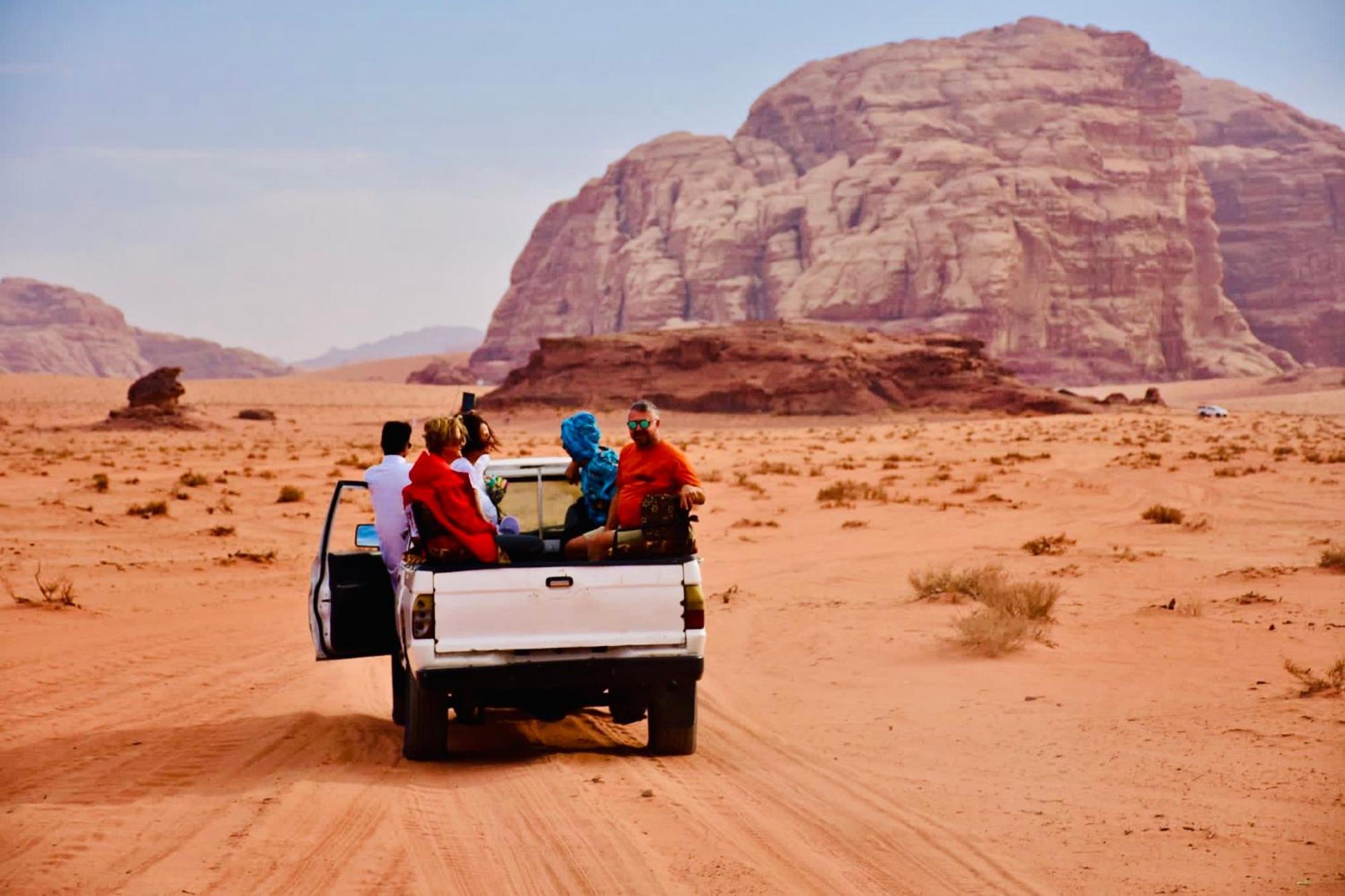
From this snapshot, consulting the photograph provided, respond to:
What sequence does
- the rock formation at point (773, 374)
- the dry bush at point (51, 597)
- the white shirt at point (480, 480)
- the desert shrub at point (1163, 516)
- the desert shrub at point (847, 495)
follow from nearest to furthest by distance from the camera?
the white shirt at point (480, 480) → the dry bush at point (51, 597) → the desert shrub at point (1163, 516) → the desert shrub at point (847, 495) → the rock formation at point (773, 374)

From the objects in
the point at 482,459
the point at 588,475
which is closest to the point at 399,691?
the point at 482,459

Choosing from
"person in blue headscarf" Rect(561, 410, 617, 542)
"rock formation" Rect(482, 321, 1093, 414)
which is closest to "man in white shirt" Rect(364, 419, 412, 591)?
"person in blue headscarf" Rect(561, 410, 617, 542)

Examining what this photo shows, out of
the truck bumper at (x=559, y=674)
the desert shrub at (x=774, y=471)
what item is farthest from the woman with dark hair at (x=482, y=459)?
the desert shrub at (x=774, y=471)

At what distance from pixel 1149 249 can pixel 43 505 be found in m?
148

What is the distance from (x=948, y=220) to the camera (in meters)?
145

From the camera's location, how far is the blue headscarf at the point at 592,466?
27.5 ft

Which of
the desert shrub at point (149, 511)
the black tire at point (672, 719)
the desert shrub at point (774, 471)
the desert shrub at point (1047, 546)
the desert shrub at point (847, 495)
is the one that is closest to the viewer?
the black tire at point (672, 719)

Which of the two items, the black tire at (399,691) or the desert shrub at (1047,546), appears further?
the desert shrub at (1047,546)

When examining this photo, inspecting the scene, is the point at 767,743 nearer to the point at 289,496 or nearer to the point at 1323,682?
the point at 1323,682

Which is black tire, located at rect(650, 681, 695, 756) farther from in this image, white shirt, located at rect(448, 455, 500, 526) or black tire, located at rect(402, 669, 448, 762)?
white shirt, located at rect(448, 455, 500, 526)

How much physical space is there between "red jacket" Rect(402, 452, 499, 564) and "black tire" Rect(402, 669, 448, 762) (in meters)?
0.79

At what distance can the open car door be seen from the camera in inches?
323

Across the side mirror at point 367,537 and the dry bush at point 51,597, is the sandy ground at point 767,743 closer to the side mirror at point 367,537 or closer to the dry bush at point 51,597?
the dry bush at point 51,597

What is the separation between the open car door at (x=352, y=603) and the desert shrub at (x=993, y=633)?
4903 mm
